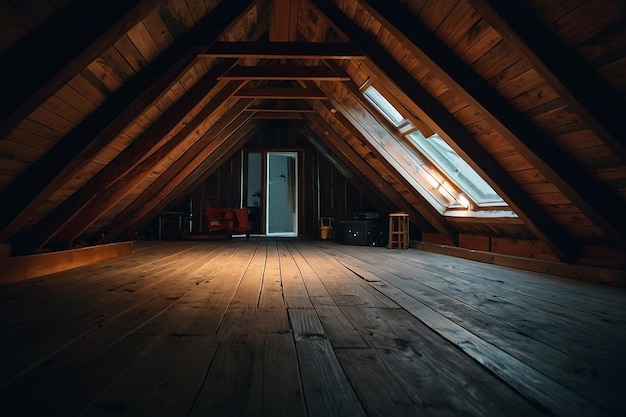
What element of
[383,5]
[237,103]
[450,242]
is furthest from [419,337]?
[237,103]

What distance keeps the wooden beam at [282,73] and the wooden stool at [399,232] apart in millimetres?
2813

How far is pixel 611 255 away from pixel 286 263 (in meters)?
3.00

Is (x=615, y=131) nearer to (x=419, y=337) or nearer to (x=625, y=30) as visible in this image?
(x=625, y=30)

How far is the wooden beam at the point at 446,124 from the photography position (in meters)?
2.72

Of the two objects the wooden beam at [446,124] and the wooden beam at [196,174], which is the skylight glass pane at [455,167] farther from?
the wooden beam at [196,174]

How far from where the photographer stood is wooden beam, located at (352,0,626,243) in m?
2.17

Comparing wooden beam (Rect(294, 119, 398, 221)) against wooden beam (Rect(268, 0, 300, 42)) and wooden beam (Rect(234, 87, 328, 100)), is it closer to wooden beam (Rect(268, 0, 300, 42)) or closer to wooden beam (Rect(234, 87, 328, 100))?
wooden beam (Rect(234, 87, 328, 100))

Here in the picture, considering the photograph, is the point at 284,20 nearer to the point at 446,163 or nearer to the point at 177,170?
the point at 446,163

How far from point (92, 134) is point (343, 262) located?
2717mm

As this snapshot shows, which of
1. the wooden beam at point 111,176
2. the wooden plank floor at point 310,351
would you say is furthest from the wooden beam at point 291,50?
the wooden plank floor at point 310,351

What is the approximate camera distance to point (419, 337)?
1.26 meters

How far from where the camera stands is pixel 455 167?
3.83m

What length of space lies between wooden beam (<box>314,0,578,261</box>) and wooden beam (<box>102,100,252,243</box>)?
2.44m

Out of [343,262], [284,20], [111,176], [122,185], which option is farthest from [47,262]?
[284,20]
